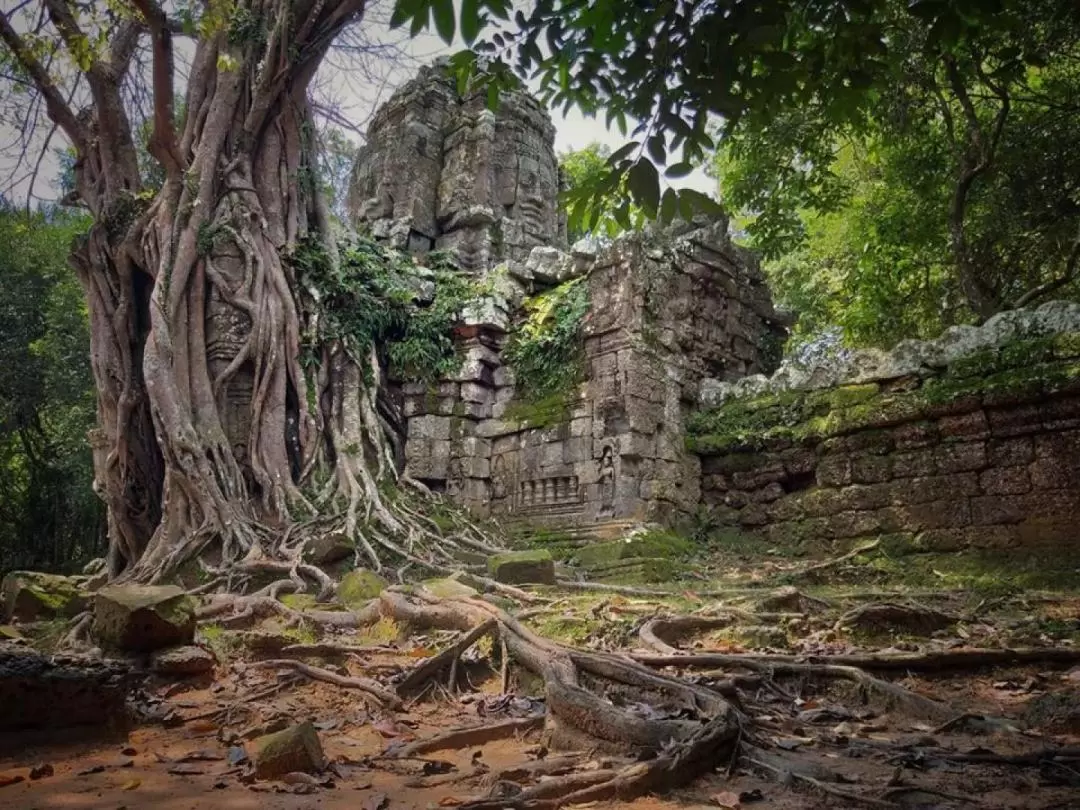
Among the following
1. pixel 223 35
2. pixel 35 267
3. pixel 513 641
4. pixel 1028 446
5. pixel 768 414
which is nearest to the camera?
pixel 513 641

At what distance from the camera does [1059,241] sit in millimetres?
9664

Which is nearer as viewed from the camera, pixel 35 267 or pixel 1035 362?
pixel 1035 362

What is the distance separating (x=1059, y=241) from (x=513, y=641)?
969 centimetres

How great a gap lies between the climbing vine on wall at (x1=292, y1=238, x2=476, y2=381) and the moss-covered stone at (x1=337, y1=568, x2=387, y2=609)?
11.0ft

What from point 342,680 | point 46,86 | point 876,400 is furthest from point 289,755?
point 46,86

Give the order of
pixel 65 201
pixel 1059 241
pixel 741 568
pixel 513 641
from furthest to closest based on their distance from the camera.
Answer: pixel 1059 241 → pixel 65 201 → pixel 741 568 → pixel 513 641

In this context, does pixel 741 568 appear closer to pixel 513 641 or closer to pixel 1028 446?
pixel 1028 446

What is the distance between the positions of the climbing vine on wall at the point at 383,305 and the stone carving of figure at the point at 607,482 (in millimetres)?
2404

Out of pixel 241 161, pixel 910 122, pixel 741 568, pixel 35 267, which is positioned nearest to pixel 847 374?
pixel 741 568

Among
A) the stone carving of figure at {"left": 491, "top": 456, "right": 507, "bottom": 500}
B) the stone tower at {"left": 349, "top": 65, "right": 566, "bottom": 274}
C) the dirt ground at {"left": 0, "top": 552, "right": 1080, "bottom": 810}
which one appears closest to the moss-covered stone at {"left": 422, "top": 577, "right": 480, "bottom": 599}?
the dirt ground at {"left": 0, "top": 552, "right": 1080, "bottom": 810}

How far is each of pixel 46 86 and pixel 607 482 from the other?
675 centimetres

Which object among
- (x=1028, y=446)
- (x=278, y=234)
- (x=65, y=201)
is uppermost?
(x=65, y=201)

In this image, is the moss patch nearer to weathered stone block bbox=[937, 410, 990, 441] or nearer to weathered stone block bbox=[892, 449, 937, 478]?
weathered stone block bbox=[937, 410, 990, 441]

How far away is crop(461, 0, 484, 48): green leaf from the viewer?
83.6 inches
